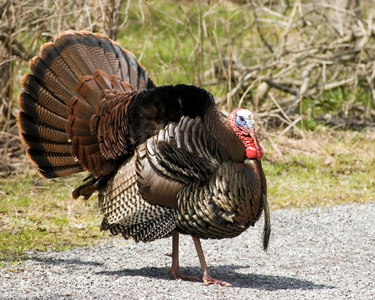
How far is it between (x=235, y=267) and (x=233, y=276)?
0.25 metres

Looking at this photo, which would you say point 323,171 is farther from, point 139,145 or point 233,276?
point 139,145

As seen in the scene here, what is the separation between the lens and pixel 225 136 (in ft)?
16.2

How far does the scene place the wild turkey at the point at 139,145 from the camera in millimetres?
4836

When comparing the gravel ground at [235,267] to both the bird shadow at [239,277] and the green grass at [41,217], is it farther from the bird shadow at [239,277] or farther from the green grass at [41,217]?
the green grass at [41,217]

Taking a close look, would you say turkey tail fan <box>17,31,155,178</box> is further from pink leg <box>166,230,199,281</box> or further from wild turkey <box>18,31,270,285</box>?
pink leg <box>166,230,199,281</box>

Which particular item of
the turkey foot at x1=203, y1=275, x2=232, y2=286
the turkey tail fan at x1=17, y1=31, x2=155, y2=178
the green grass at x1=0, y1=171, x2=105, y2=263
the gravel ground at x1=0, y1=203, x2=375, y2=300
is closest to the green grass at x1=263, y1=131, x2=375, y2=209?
the gravel ground at x1=0, y1=203, x2=375, y2=300

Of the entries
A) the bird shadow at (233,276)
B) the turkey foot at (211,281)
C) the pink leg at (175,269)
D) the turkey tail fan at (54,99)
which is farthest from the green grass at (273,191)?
the turkey foot at (211,281)

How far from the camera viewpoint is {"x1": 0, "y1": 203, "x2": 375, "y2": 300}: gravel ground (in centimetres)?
470

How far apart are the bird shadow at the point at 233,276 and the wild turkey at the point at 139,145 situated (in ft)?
0.77

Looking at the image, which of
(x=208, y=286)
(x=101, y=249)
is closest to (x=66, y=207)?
(x=101, y=249)

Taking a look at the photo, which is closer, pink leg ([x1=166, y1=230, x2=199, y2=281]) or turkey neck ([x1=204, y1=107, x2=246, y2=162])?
turkey neck ([x1=204, y1=107, x2=246, y2=162])

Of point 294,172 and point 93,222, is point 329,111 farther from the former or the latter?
point 93,222

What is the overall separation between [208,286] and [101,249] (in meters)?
1.29

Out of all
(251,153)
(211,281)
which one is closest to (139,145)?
(251,153)
